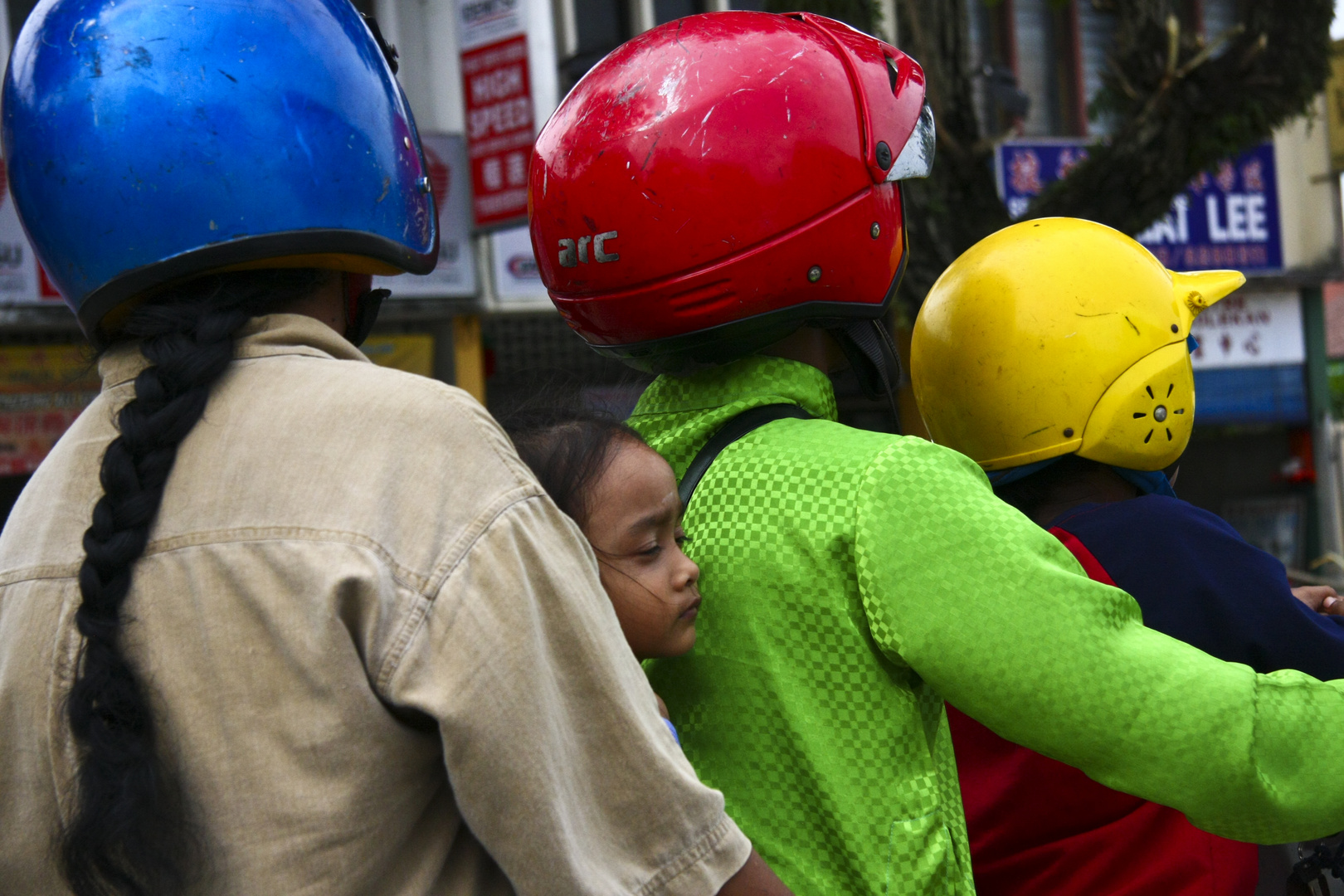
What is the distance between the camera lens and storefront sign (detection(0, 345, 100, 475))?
874cm

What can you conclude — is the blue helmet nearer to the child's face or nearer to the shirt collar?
the shirt collar

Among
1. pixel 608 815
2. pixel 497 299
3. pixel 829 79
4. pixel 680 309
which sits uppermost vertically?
pixel 829 79

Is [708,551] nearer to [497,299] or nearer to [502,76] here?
[502,76]

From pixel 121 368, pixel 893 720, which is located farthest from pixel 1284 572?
pixel 121 368

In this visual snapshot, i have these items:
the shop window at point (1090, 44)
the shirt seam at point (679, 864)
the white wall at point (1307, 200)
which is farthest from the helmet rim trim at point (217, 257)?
the white wall at point (1307, 200)

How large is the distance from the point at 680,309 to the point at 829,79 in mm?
364

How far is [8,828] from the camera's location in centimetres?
119

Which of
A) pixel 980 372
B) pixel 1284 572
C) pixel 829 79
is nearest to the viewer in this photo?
pixel 829 79

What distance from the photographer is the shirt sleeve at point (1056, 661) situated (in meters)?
1.43

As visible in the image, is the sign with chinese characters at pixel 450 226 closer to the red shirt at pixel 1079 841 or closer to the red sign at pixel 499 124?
the red sign at pixel 499 124

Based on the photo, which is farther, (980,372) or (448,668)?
(980,372)

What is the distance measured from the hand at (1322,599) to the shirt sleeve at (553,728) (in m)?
1.28

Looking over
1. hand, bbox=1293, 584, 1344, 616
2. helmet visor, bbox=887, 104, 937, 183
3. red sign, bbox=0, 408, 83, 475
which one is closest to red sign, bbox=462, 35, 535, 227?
red sign, bbox=0, 408, 83, 475

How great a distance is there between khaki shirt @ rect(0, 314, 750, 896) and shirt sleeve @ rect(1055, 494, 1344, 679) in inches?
37.3
